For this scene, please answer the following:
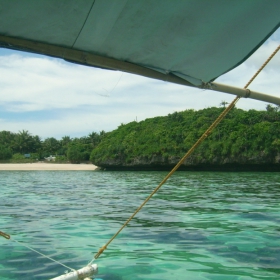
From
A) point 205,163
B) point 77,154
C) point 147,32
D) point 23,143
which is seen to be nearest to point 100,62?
point 147,32

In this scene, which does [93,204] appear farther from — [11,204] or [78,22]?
[78,22]

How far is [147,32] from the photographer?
2213 mm

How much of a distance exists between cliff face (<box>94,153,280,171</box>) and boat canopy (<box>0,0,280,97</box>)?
40386 mm

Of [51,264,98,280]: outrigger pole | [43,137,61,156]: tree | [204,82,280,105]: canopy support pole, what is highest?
[43,137,61,156]: tree

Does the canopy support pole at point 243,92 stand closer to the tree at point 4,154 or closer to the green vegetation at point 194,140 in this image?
the green vegetation at point 194,140

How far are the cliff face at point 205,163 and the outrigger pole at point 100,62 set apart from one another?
40.1m

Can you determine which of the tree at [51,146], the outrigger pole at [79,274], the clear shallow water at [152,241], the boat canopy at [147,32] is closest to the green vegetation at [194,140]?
the tree at [51,146]

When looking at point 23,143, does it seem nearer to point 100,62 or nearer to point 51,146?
point 51,146

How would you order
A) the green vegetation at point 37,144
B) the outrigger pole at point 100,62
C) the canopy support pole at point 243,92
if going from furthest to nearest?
the green vegetation at point 37,144
the canopy support pole at point 243,92
the outrigger pole at point 100,62

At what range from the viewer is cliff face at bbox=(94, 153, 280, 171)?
41500mm

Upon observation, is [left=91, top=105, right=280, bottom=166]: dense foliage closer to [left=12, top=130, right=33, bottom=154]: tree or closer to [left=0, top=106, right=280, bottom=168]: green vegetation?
[left=0, top=106, right=280, bottom=168]: green vegetation

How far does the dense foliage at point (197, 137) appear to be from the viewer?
139ft

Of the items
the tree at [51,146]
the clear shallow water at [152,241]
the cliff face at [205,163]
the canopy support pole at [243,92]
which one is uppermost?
the tree at [51,146]

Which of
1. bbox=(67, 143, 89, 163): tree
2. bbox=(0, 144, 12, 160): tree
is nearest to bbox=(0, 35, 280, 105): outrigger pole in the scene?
bbox=(67, 143, 89, 163): tree
